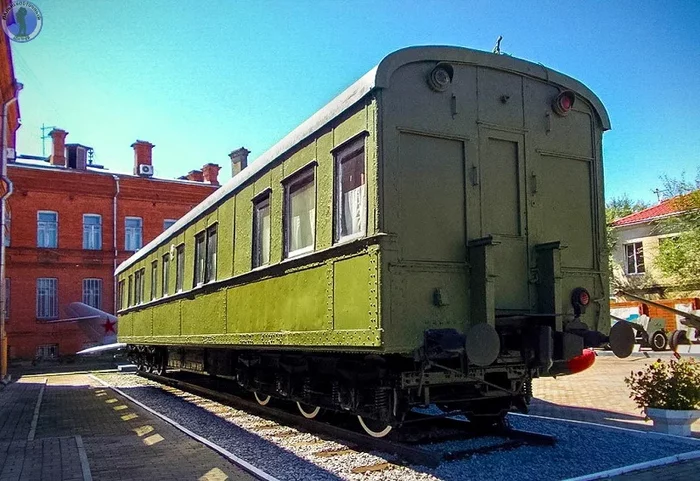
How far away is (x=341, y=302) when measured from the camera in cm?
585

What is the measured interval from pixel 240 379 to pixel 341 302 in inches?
178

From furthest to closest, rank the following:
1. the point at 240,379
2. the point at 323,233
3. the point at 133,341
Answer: the point at 133,341
the point at 240,379
the point at 323,233

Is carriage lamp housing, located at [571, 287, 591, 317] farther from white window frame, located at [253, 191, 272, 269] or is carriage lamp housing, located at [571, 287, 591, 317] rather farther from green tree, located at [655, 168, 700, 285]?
green tree, located at [655, 168, 700, 285]

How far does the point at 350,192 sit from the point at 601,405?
6298 millimetres

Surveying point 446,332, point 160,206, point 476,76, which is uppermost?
point 160,206

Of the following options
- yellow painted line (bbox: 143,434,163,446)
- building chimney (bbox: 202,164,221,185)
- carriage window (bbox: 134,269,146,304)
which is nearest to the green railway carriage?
yellow painted line (bbox: 143,434,163,446)

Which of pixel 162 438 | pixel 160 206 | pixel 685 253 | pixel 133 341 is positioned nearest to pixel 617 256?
pixel 685 253

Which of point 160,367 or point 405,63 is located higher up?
→ point 405,63

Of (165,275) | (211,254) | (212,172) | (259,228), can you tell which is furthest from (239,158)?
(259,228)

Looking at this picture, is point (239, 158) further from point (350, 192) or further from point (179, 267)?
point (350, 192)

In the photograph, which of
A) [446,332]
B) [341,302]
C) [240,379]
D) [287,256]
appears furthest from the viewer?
[240,379]

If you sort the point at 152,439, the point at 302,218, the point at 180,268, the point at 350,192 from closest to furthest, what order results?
the point at 350,192, the point at 302,218, the point at 152,439, the point at 180,268

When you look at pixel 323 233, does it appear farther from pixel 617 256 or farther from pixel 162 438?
pixel 617 256

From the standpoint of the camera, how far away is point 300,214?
7051 mm
